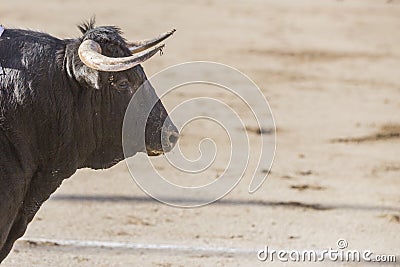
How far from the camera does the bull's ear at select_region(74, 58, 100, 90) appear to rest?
16.5ft

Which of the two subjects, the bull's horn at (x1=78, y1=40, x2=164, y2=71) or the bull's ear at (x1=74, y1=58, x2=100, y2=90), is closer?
the bull's horn at (x1=78, y1=40, x2=164, y2=71)

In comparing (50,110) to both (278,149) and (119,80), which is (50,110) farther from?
(278,149)

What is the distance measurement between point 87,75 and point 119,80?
0.21 meters

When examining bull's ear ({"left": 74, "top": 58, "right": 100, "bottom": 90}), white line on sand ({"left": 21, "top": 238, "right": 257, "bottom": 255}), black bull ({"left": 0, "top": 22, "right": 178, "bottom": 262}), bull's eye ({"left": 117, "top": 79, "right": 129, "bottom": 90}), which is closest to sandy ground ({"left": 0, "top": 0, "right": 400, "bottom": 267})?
white line on sand ({"left": 21, "top": 238, "right": 257, "bottom": 255})

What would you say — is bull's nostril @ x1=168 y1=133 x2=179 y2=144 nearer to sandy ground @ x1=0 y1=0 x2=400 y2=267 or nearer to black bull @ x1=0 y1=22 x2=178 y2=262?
black bull @ x1=0 y1=22 x2=178 y2=262

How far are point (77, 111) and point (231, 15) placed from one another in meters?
10.5

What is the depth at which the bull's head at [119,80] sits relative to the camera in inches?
195

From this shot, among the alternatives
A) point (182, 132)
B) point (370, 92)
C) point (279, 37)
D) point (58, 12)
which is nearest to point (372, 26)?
point (279, 37)

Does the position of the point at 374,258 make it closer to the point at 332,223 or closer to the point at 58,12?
the point at 332,223

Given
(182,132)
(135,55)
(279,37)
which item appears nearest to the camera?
(135,55)

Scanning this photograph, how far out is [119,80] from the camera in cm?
519

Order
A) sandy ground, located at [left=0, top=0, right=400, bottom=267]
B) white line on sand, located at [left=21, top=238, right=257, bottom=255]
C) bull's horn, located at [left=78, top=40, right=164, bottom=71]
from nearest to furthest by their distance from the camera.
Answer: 1. bull's horn, located at [left=78, top=40, right=164, bottom=71]
2. white line on sand, located at [left=21, top=238, right=257, bottom=255]
3. sandy ground, located at [left=0, top=0, right=400, bottom=267]

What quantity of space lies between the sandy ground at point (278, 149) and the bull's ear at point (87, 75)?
2.13 metres

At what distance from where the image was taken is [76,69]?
5066mm
